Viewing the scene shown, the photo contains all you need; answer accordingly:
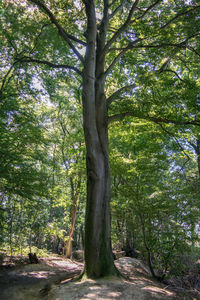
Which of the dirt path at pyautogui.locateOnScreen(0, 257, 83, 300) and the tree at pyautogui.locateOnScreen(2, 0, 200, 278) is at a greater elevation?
the tree at pyautogui.locateOnScreen(2, 0, 200, 278)

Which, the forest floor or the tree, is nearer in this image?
the forest floor

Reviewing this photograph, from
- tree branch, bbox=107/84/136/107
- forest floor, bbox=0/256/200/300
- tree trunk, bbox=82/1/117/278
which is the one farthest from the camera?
tree branch, bbox=107/84/136/107

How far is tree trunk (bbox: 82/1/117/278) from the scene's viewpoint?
4.32 m

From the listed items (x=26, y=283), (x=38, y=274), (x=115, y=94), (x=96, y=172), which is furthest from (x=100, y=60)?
(x=38, y=274)

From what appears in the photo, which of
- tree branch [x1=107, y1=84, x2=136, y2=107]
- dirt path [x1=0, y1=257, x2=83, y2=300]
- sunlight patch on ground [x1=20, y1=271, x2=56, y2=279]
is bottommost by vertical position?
sunlight patch on ground [x1=20, y1=271, x2=56, y2=279]

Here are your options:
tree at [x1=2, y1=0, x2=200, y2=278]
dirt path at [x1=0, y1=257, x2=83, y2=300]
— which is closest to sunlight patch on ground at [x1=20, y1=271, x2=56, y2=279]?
dirt path at [x1=0, y1=257, x2=83, y2=300]

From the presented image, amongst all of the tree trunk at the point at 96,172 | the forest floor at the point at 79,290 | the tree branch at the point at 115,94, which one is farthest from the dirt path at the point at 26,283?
the tree branch at the point at 115,94

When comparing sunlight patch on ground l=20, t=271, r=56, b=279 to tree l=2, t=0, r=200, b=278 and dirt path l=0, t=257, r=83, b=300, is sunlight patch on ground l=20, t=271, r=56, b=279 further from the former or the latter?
tree l=2, t=0, r=200, b=278

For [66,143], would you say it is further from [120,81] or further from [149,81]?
[149,81]

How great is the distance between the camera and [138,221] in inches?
257

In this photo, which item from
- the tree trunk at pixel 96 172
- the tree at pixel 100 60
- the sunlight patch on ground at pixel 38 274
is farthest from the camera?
the sunlight patch on ground at pixel 38 274

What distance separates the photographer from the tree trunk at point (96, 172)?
14.2 feet

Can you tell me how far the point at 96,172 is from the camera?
4812 mm

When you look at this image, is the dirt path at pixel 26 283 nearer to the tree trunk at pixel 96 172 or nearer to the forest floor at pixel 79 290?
the forest floor at pixel 79 290
